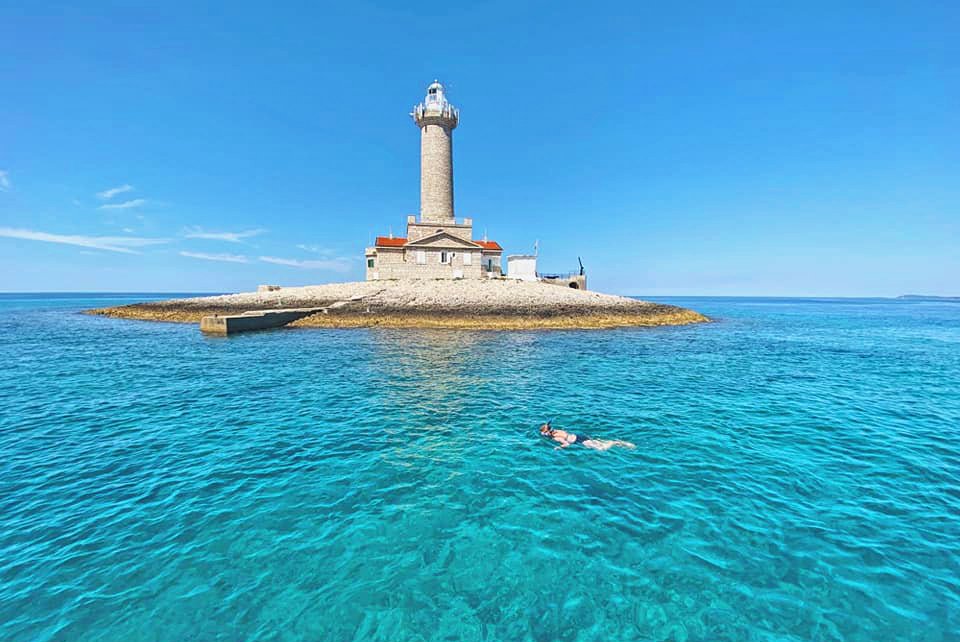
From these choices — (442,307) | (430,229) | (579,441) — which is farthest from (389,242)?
(579,441)

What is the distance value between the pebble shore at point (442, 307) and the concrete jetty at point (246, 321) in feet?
4.25

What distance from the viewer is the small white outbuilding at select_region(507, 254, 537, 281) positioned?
5909 cm

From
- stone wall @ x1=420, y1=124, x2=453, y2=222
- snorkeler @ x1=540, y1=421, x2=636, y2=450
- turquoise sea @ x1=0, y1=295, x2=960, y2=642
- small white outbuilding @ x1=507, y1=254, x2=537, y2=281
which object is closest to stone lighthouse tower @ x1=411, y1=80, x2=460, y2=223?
stone wall @ x1=420, y1=124, x2=453, y2=222

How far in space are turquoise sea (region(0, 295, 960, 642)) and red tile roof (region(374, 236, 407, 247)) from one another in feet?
132

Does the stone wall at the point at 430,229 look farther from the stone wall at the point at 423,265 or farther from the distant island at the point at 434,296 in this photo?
the stone wall at the point at 423,265

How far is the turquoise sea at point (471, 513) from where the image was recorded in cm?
495

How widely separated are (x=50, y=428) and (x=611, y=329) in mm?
35944

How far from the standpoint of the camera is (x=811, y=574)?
566cm

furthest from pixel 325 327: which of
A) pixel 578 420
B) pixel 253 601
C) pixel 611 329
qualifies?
pixel 253 601

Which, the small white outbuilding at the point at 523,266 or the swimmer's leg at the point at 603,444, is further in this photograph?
the small white outbuilding at the point at 523,266

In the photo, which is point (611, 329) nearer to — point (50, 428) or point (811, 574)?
point (811, 574)

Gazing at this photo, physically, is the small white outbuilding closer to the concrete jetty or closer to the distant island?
the distant island

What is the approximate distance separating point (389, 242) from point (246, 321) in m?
26.5

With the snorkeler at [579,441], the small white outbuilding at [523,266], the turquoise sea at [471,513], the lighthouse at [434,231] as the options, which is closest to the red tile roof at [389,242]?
the lighthouse at [434,231]
